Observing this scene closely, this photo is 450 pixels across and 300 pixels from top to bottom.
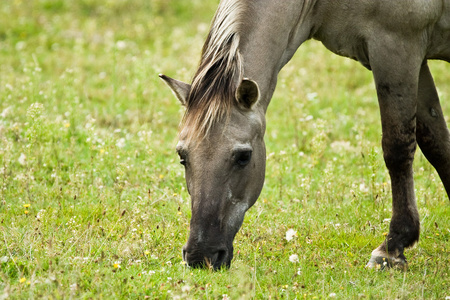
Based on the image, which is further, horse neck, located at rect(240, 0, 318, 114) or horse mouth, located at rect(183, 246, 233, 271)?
horse neck, located at rect(240, 0, 318, 114)

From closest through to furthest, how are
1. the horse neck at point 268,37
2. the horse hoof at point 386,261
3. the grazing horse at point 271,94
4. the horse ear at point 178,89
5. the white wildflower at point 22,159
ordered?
the grazing horse at point 271,94 → the horse ear at point 178,89 → the horse neck at point 268,37 → the horse hoof at point 386,261 → the white wildflower at point 22,159

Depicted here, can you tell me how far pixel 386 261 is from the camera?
440 cm

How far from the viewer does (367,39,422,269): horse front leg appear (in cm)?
435

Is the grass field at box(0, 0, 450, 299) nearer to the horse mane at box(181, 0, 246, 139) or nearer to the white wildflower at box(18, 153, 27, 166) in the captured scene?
the white wildflower at box(18, 153, 27, 166)

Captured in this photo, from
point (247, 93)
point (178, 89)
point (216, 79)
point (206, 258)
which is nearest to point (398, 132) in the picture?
point (247, 93)

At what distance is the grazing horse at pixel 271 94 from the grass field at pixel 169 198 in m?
0.33

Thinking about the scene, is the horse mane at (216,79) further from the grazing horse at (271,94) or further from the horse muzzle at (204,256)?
the horse muzzle at (204,256)

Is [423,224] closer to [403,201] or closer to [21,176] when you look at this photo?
[403,201]

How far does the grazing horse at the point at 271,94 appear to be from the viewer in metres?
3.76

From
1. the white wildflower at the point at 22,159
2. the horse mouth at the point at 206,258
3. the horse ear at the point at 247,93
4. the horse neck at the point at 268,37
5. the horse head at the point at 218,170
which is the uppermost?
the horse neck at the point at 268,37

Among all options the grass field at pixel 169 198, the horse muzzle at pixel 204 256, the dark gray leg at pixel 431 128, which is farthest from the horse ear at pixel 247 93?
the dark gray leg at pixel 431 128

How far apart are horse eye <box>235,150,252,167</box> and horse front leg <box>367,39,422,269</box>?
124cm

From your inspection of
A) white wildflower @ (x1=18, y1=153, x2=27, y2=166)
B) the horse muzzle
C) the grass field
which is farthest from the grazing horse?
white wildflower @ (x1=18, y1=153, x2=27, y2=166)

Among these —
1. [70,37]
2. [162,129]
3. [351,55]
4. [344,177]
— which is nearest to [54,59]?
[70,37]
